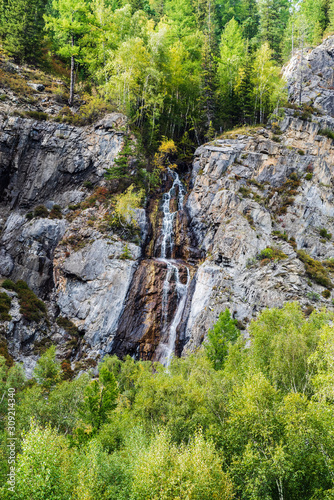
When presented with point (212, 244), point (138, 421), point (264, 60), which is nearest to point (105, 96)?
point (264, 60)

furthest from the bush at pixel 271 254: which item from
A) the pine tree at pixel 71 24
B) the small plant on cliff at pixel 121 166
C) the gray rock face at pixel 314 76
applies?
the pine tree at pixel 71 24

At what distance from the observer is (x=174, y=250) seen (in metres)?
43.2

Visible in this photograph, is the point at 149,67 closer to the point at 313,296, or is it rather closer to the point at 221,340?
the point at 313,296

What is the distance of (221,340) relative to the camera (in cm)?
2872

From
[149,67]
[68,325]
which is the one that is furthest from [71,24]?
[68,325]

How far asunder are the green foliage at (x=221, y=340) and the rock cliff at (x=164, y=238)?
435 centimetres

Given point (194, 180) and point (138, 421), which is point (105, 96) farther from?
point (138, 421)

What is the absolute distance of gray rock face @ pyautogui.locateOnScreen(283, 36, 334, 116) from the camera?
54375 millimetres

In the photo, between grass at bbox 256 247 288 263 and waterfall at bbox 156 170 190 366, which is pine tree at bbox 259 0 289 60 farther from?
grass at bbox 256 247 288 263

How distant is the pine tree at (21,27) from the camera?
52188 millimetres

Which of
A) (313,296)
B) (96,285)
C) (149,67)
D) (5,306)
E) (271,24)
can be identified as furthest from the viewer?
(271,24)

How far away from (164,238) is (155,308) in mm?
10535

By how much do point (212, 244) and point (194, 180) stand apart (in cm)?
1178

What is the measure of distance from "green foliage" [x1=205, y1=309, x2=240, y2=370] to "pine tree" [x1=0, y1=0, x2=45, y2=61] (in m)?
54.2
